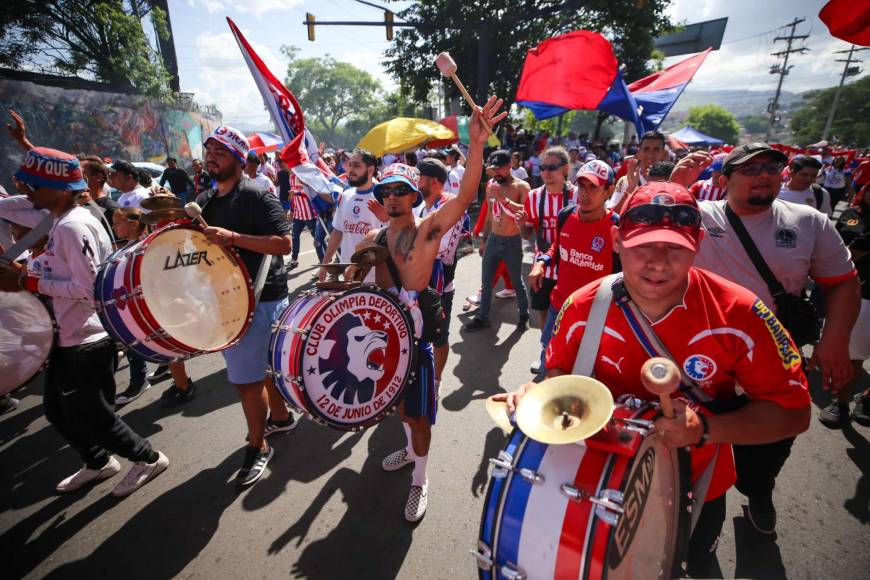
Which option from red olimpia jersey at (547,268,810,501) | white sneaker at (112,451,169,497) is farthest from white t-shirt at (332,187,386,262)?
→ red olimpia jersey at (547,268,810,501)

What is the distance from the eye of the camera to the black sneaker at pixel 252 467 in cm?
304

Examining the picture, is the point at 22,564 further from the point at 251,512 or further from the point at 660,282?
the point at 660,282

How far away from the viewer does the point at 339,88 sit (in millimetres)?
76812

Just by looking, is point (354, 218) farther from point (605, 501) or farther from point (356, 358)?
point (605, 501)

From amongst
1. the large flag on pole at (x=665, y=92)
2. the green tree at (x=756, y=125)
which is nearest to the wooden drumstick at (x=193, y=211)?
the large flag on pole at (x=665, y=92)

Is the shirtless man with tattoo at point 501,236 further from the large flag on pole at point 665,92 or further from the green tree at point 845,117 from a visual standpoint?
the green tree at point 845,117

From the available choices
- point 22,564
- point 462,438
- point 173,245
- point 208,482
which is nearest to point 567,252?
point 462,438

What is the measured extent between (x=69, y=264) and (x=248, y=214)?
110cm

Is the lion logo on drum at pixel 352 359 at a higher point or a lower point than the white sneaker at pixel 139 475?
higher

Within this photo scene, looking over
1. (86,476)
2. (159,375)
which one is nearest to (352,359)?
(86,476)

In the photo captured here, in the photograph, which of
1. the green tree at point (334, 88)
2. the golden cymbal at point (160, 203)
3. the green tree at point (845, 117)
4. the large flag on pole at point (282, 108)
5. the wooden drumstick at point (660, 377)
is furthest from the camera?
the green tree at point (334, 88)

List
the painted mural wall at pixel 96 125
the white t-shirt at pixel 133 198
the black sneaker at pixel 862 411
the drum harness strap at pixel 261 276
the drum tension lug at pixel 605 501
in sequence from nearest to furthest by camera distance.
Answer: the drum tension lug at pixel 605 501 → the drum harness strap at pixel 261 276 → the black sneaker at pixel 862 411 → the white t-shirt at pixel 133 198 → the painted mural wall at pixel 96 125

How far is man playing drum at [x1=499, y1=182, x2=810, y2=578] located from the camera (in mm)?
1382

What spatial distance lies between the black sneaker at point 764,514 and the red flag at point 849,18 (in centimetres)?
275
